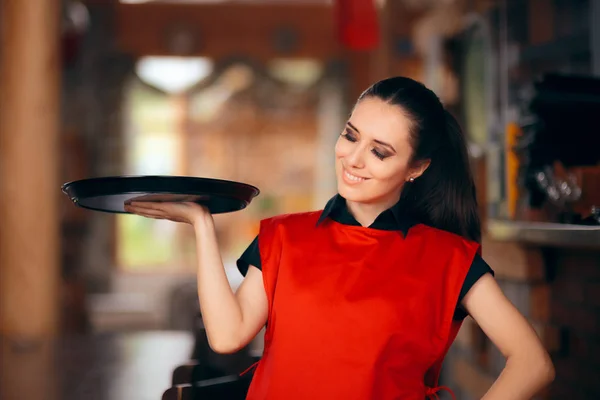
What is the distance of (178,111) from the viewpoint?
26.8ft

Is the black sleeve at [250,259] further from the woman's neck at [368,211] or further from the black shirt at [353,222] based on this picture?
the woman's neck at [368,211]

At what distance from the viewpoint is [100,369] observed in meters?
2.86

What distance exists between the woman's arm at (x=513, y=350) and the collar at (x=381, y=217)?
0.58 ft

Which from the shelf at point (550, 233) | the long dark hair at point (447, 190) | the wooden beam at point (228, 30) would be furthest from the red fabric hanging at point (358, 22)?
the wooden beam at point (228, 30)

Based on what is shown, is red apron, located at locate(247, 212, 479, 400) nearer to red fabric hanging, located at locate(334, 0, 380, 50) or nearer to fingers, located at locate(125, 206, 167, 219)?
fingers, located at locate(125, 206, 167, 219)

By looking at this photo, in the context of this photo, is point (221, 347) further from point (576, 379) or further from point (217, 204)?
point (576, 379)

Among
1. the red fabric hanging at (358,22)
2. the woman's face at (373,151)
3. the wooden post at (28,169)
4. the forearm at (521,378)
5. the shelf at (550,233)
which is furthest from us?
the wooden post at (28,169)

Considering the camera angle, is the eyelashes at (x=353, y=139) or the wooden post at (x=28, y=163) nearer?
the eyelashes at (x=353, y=139)

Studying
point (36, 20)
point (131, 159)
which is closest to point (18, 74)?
point (36, 20)

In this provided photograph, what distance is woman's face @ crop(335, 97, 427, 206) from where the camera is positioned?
46.4 inches

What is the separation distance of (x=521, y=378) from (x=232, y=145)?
7235 millimetres

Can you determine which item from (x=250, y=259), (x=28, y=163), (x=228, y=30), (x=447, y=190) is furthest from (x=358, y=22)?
(x=228, y=30)

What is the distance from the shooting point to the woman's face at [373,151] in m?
1.18

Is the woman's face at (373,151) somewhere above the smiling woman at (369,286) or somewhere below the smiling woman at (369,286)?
above
